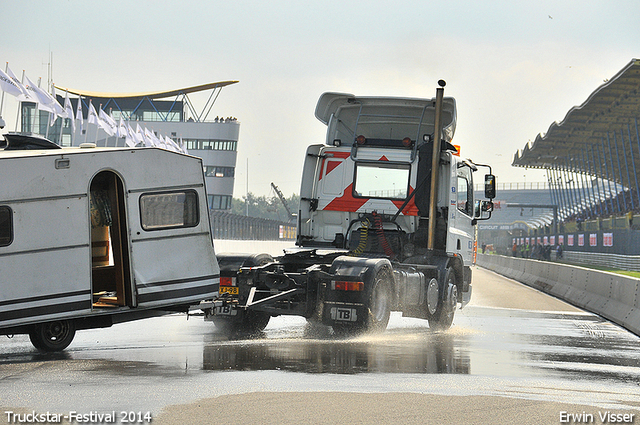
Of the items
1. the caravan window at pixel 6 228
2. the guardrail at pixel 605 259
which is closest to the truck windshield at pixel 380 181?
the caravan window at pixel 6 228

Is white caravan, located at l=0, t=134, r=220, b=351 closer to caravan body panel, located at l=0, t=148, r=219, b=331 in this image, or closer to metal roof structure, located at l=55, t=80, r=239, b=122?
caravan body panel, located at l=0, t=148, r=219, b=331

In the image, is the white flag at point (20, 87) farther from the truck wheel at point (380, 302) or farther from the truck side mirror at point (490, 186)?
the truck wheel at point (380, 302)

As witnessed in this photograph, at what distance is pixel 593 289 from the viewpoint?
20062mm

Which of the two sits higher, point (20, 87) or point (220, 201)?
point (20, 87)

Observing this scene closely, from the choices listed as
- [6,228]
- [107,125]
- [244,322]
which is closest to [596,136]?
[107,125]

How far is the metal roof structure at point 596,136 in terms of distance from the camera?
52.1 meters

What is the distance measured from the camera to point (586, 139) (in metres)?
68.7

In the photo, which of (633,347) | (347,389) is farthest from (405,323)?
(347,389)

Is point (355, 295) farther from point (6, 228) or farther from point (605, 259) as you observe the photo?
point (605, 259)

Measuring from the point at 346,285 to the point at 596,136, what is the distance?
5991 centimetres

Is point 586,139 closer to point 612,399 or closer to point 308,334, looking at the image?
point 308,334

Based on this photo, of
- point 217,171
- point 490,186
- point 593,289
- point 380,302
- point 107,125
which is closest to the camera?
point 380,302

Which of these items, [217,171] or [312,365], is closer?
[312,365]

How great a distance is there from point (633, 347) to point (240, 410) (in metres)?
7.42
